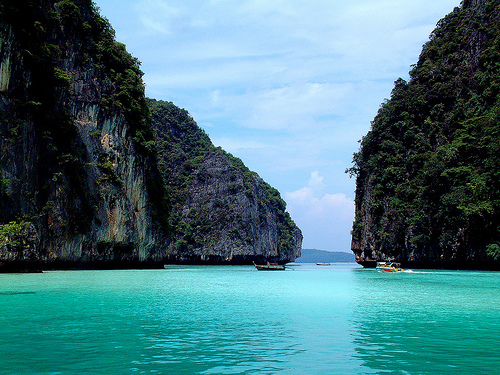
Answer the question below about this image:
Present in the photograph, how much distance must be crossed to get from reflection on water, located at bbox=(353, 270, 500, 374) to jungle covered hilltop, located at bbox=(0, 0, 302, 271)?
23.0 m

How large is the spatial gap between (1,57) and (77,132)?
9854 millimetres

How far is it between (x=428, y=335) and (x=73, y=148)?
105 feet

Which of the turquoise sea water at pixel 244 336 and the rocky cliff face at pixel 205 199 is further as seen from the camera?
the rocky cliff face at pixel 205 199

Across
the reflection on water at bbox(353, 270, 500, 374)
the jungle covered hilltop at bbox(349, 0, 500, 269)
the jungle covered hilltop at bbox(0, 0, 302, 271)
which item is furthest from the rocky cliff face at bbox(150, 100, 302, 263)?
the reflection on water at bbox(353, 270, 500, 374)

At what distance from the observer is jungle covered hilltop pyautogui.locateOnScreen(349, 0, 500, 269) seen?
35781 mm

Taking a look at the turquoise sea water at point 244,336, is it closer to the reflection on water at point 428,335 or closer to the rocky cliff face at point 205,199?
the reflection on water at point 428,335

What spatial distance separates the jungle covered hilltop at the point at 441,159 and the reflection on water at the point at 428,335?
72.6 feet

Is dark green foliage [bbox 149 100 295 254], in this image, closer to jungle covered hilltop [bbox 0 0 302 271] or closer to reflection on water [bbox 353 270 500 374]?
jungle covered hilltop [bbox 0 0 302 271]

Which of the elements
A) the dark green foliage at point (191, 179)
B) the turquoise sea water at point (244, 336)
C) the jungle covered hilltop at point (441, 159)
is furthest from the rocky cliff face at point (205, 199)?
the turquoise sea water at point (244, 336)

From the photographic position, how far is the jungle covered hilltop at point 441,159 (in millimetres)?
35781

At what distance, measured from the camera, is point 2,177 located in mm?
27375

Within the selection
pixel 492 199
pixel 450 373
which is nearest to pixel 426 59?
pixel 492 199

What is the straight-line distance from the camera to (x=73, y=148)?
1393 inches

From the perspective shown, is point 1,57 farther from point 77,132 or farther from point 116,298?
point 116,298
